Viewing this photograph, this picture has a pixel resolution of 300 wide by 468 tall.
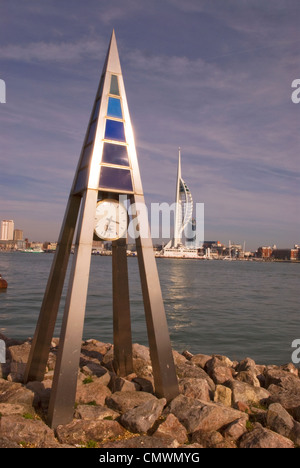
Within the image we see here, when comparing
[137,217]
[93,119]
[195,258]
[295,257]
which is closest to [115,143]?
[93,119]

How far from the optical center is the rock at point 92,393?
6383 mm

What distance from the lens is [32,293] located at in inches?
1265

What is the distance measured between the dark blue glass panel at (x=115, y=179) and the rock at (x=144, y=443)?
11.7ft

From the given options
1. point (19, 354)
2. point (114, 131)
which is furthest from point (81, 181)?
point (19, 354)

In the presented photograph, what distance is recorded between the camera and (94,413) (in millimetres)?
5816

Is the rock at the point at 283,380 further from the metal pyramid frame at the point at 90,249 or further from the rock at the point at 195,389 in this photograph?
the metal pyramid frame at the point at 90,249

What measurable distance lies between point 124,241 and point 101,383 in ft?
8.27

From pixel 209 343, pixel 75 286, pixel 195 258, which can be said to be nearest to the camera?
pixel 75 286

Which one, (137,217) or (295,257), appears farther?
(295,257)

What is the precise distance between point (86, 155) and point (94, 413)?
3936 mm

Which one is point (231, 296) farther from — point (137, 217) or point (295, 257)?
point (295, 257)

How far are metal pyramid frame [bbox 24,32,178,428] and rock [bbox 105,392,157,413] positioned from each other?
0.93 feet
